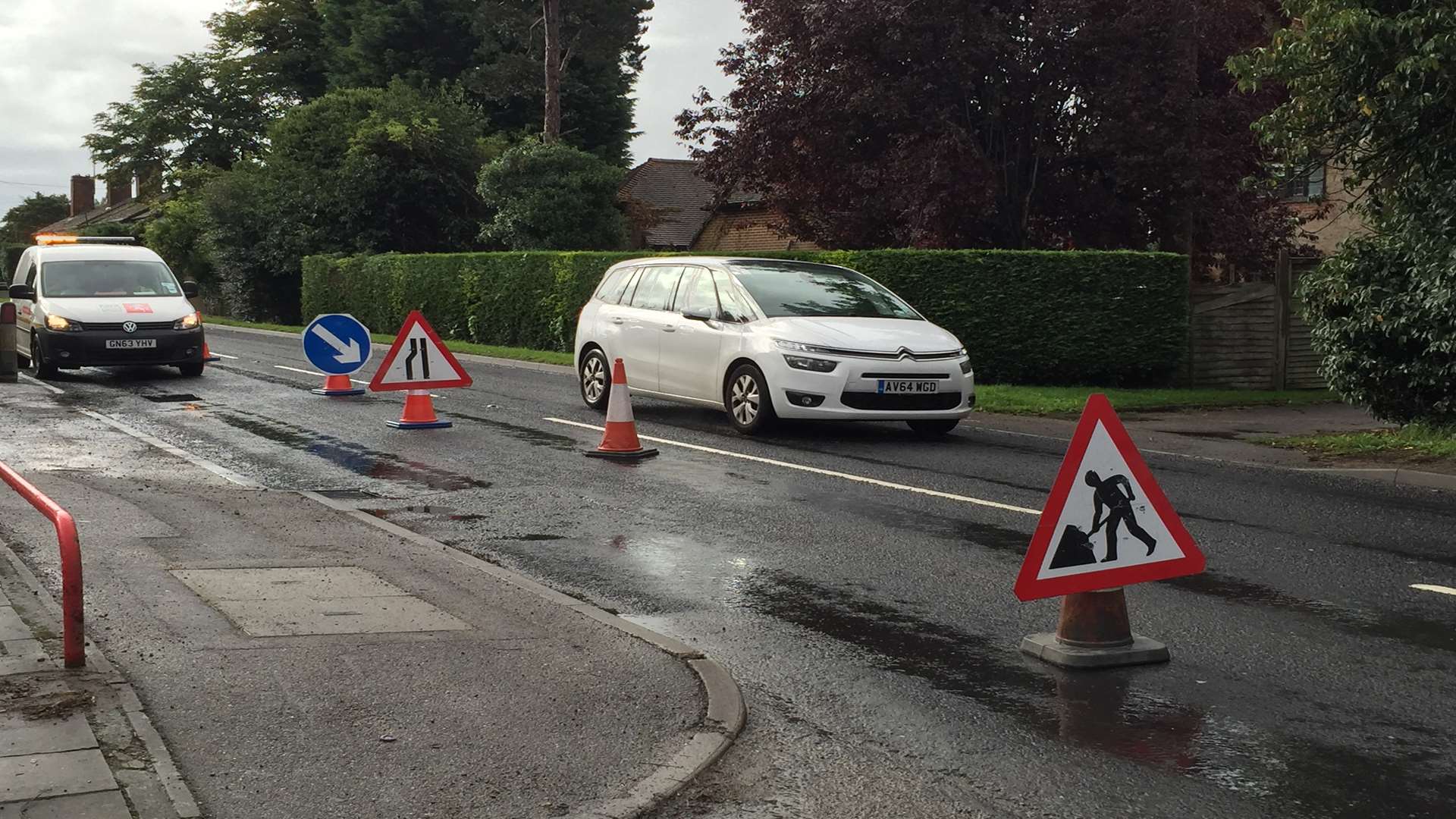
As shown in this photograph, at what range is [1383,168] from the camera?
13.4 m

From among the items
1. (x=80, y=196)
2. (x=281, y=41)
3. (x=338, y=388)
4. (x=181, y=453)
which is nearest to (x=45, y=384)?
(x=338, y=388)

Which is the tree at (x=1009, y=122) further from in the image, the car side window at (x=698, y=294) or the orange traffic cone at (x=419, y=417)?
the orange traffic cone at (x=419, y=417)

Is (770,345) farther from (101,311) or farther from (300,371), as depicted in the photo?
(300,371)

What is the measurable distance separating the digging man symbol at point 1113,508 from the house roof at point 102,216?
323ft

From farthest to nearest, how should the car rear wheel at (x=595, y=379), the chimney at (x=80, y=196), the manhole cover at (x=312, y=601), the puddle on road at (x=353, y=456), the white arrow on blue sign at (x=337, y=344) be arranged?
the chimney at (x=80, y=196)
the white arrow on blue sign at (x=337, y=344)
the car rear wheel at (x=595, y=379)
the puddle on road at (x=353, y=456)
the manhole cover at (x=312, y=601)

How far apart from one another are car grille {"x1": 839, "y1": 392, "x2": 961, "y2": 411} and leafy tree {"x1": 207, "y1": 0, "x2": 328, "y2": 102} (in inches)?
2177

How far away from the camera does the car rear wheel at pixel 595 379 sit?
16469 millimetres

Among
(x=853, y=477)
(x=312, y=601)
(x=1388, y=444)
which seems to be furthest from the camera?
(x=1388, y=444)

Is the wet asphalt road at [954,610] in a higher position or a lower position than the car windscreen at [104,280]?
lower

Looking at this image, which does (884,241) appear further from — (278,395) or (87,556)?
(87,556)

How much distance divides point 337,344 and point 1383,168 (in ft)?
36.4

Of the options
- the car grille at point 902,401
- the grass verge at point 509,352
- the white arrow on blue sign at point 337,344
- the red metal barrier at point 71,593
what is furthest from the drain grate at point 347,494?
the grass verge at point 509,352

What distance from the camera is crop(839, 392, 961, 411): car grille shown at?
1352 cm

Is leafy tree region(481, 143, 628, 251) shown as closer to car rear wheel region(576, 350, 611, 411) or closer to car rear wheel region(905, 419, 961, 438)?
car rear wheel region(576, 350, 611, 411)
